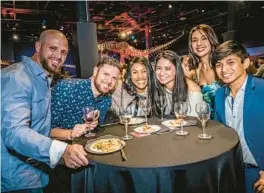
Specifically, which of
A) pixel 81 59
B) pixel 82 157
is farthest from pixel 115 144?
pixel 81 59

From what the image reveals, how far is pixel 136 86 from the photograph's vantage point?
10.8ft

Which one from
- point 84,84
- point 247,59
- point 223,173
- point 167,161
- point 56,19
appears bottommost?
point 223,173

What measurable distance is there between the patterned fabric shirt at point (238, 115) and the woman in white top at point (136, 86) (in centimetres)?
101

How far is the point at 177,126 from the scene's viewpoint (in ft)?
7.43

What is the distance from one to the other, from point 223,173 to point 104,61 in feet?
5.57

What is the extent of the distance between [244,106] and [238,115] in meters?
0.14

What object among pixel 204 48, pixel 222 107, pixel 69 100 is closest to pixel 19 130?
pixel 69 100

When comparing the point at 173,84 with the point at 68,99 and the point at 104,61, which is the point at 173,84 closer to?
the point at 104,61

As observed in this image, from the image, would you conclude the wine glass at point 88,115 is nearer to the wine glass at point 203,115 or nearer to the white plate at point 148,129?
the white plate at point 148,129

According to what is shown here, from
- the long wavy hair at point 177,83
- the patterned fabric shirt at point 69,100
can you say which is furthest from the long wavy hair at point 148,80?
the patterned fabric shirt at point 69,100

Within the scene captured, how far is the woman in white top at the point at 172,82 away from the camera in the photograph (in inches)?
122

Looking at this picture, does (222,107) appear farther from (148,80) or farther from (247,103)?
(148,80)

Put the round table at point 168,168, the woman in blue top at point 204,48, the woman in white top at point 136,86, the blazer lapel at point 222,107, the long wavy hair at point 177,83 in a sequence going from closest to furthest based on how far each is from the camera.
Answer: the round table at point 168,168, the blazer lapel at point 222,107, the long wavy hair at point 177,83, the woman in white top at point 136,86, the woman in blue top at point 204,48

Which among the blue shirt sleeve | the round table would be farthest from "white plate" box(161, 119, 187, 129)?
the blue shirt sleeve
